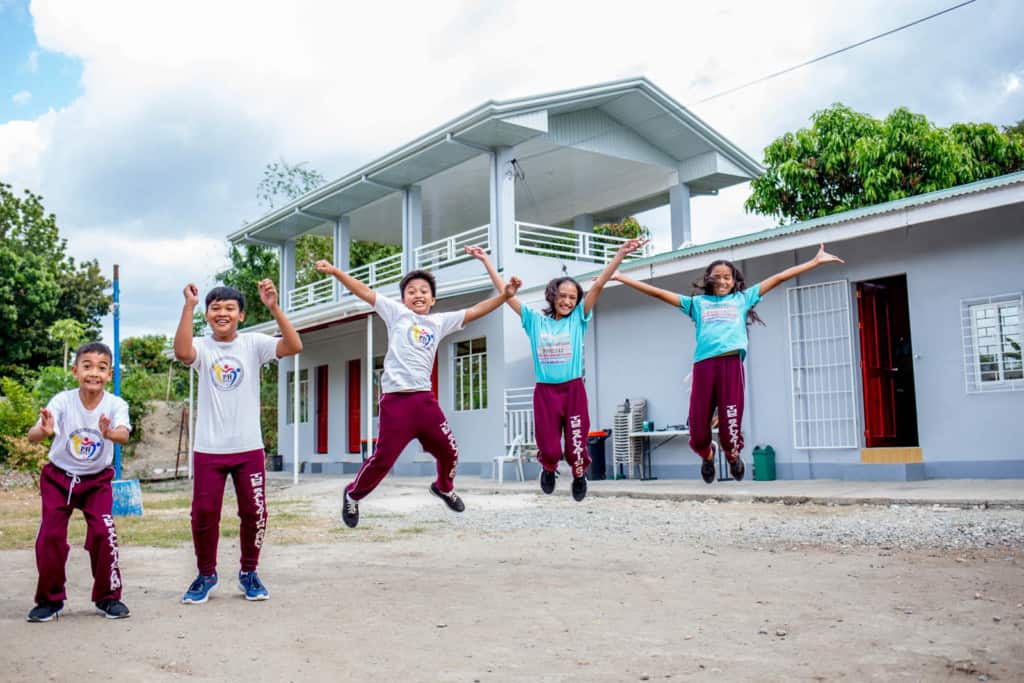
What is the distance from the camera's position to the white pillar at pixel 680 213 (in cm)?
1922

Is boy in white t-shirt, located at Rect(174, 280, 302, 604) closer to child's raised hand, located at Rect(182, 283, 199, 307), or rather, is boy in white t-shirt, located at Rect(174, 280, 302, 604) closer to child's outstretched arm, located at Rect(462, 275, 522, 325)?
child's raised hand, located at Rect(182, 283, 199, 307)

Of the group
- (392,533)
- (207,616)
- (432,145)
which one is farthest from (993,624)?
(432,145)

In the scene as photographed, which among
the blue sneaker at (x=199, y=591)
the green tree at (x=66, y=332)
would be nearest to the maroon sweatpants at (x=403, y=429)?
the blue sneaker at (x=199, y=591)

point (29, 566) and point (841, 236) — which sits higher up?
point (841, 236)

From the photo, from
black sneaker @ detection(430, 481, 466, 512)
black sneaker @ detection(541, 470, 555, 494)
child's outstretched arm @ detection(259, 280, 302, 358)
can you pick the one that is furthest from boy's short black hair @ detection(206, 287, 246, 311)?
black sneaker @ detection(541, 470, 555, 494)

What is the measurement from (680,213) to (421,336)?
14127mm

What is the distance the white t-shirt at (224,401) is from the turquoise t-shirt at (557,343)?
2.04 meters

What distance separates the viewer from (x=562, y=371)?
6898 millimetres

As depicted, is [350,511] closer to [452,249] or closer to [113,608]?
[113,608]

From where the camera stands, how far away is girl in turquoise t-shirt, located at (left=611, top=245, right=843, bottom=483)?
6.91 metres

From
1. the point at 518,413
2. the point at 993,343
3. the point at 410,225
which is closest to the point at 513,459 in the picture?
the point at 518,413

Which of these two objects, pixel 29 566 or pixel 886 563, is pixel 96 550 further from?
pixel 886 563

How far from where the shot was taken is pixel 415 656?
4.81 metres

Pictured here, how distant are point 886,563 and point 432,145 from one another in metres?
12.2
